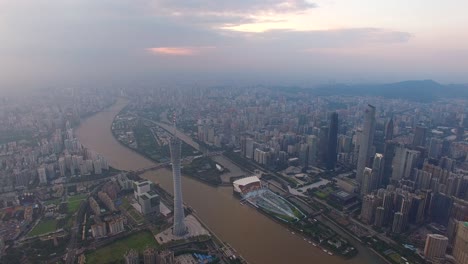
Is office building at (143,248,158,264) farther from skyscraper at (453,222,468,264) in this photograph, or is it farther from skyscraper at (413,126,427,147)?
skyscraper at (413,126,427,147)

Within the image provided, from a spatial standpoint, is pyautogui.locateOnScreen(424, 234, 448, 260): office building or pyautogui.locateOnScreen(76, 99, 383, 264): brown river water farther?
pyautogui.locateOnScreen(76, 99, 383, 264): brown river water

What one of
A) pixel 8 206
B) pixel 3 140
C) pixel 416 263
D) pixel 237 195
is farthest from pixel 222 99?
pixel 416 263

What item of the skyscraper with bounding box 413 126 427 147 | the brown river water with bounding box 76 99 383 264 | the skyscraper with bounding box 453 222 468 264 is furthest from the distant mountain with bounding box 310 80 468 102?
the skyscraper with bounding box 453 222 468 264

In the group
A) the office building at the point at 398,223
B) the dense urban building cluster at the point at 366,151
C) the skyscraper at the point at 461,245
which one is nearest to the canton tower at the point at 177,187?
the dense urban building cluster at the point at 366,151

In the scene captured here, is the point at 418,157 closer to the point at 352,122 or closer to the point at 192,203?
the point at 192,203

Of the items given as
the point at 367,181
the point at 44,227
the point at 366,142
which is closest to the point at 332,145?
the point at 366,142
